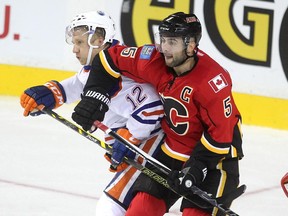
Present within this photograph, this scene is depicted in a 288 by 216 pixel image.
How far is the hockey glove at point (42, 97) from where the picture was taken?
10.5 feet

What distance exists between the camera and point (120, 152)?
300 cm

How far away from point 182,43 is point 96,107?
0.38 metres

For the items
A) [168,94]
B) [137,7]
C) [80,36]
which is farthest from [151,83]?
[137,7]

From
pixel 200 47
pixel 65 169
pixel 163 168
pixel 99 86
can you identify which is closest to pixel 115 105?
pixel 99 86

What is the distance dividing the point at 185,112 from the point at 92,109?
0.34m

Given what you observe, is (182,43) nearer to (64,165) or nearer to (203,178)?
(203,178)

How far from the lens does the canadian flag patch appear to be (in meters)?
2.84

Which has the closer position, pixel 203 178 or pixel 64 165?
pixel 203 178

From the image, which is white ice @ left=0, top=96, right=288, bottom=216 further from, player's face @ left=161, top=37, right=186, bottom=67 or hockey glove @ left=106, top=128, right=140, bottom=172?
player's face @ left=161, top=37, right=186, bottom=67

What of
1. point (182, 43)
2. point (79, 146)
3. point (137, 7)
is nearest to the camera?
point (182, 43)

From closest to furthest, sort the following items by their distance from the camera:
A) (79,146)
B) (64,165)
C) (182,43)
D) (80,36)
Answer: (182,43), (80,36), (64,165), (79,146)

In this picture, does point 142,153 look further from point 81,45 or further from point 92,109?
point 81,45

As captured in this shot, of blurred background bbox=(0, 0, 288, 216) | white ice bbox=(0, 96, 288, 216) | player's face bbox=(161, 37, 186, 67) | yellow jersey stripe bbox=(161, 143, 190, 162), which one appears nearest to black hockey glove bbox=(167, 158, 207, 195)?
yellow jersey stripe bbox=(161, 143, 190, 162)

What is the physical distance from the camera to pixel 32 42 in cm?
561
